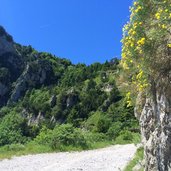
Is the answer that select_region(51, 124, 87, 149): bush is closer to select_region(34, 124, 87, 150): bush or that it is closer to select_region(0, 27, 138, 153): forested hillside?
select_region(34, 124, 87, 150): bush

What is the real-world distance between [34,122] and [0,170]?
157 m

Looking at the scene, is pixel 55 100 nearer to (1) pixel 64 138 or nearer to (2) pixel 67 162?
(1) pixel 64 138

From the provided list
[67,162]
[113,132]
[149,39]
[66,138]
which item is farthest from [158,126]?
[113,132]

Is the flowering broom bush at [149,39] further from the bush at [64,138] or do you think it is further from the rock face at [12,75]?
the rock face at [12,75]

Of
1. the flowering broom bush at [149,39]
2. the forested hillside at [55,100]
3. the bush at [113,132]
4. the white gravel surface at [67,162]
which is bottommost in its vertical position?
the white gravel surface at [67,162]

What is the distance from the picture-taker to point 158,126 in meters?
8.63

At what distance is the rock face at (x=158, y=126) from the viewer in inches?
323

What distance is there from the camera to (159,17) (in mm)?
8242

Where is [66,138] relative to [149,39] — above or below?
above

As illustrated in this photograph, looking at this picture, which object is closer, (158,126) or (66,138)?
(158,126)

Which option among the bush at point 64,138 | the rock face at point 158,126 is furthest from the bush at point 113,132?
the rock face at point 158,126

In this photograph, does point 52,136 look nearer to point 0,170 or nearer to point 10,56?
point 0,170

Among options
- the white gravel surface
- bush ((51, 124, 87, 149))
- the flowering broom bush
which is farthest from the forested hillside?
the flowering broom bush

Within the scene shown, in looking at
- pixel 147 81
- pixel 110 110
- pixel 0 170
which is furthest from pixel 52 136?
pixel 110 110
